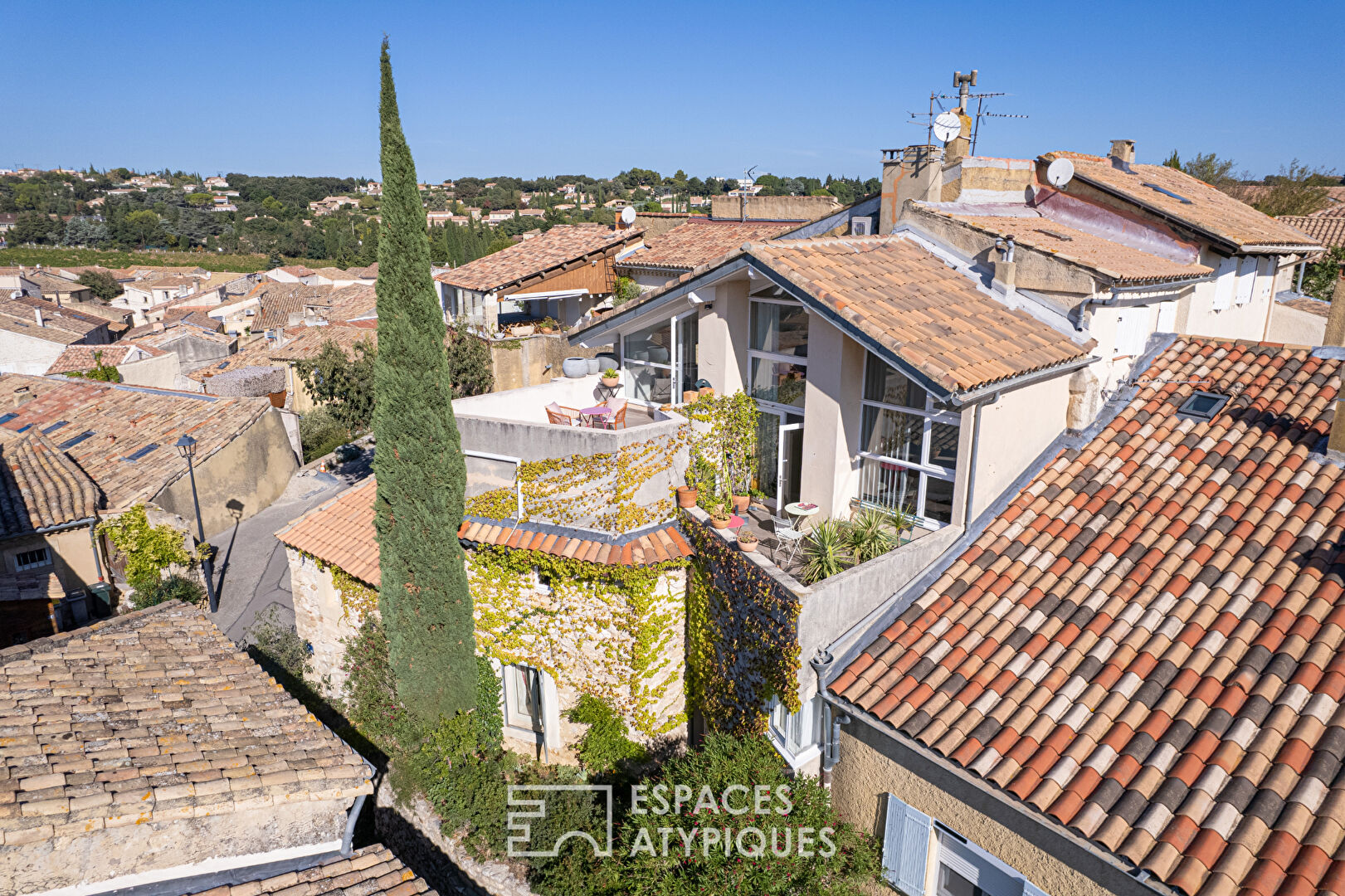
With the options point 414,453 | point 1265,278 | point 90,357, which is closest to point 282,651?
point 414,453

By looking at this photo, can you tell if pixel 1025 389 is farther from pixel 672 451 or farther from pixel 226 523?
pixel 226 523

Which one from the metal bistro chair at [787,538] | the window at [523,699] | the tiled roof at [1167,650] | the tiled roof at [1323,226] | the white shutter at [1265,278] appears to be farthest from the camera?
the tiled roof at [1323,226]

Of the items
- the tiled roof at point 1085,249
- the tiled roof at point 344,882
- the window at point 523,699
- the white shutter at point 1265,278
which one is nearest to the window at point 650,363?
the tiled roof at point 1085,249

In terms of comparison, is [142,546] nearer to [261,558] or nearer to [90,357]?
[261,558]

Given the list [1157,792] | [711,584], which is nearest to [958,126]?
[711,584]

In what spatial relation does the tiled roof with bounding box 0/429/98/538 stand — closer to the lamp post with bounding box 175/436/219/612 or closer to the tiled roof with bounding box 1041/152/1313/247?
the lamp post with bounding box 175/436/219/612

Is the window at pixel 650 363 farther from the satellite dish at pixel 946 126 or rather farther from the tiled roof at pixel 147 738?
the tiled roof at pixel 147 738
